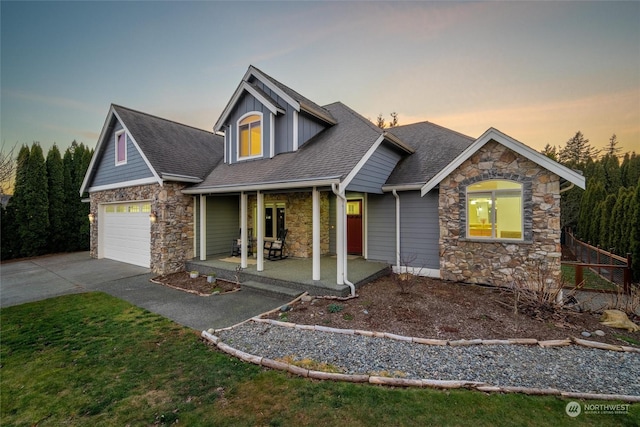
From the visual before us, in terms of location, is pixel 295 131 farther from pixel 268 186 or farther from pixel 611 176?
pixel 611 176

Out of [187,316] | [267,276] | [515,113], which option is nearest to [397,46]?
[515,113]

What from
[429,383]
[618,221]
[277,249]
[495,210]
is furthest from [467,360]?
[618,221]

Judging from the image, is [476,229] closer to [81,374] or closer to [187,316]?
[187,316]

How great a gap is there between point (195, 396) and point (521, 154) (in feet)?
26.3

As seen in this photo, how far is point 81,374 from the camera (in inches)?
140

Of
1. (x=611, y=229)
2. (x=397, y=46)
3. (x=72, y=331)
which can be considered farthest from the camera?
(x=611, y=229)

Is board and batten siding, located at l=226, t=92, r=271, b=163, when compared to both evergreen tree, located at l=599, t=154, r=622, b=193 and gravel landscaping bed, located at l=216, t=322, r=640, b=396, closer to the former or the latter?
gravel landscaping bed, located at l=216, t=322, r=640, b=396

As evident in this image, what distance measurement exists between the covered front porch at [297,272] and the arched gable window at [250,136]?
13.2ft

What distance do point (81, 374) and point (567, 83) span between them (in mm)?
15480

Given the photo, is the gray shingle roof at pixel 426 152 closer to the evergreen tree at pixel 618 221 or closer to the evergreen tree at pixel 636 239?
the evergreen tree at pixel 636 239

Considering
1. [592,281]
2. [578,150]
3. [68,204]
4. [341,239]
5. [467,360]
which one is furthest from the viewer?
[578,150]

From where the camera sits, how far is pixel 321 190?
21.9 feet

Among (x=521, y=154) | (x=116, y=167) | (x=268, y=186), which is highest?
(x=116, y=167)
